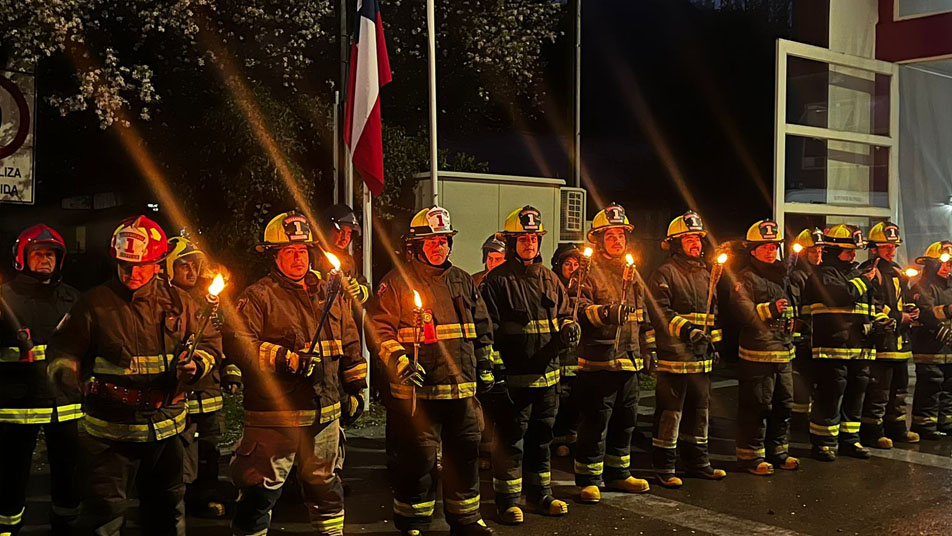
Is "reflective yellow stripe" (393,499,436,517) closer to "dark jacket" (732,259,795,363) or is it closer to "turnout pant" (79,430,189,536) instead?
"turnout pant" (79,430,189,536)

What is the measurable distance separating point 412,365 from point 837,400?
5.01 meters

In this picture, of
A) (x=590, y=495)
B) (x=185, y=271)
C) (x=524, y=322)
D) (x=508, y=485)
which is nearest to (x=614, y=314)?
(x=524, y=322)

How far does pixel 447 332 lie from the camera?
622 cm

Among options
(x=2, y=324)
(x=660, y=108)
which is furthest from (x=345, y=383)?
(x=660, y=108)

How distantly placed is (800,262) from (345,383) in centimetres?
569

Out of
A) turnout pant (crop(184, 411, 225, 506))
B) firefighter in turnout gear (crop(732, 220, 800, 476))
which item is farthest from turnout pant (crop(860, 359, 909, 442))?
turnout pant (crop(184, 411, 225, 506))

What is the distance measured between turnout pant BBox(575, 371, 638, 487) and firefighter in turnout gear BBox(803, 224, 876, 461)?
2.48 meters

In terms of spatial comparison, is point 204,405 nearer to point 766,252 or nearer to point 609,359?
point 609,359

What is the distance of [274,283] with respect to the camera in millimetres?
5668

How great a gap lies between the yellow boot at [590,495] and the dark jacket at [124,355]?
3357 millimetres

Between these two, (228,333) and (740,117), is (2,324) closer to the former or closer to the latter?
(228,333)

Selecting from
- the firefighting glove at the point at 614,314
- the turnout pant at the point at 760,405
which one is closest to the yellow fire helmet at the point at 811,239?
the turnout pant at the point at 760,405

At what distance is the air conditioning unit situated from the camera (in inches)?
508

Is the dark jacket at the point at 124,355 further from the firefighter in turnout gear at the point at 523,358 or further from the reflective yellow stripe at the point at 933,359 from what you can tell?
the reflective yellow stripe at the point at 933,359
